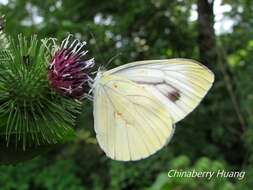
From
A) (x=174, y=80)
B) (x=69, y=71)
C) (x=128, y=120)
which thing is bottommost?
(x=128, y=120)

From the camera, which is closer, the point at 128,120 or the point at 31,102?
the point at 31,102

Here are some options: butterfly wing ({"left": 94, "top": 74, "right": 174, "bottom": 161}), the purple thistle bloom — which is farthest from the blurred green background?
the purple thistle bloom

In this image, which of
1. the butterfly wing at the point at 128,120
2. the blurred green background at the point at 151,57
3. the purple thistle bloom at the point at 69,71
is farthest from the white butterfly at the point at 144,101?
the blurred green background at the point at 151,57

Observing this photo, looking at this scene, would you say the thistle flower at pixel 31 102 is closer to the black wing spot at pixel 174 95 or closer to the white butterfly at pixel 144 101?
the white butterfly at pixel 144 101

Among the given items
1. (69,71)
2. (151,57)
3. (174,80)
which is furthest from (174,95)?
(151,57)

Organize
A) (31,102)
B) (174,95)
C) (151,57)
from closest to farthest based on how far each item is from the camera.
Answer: (31,102)
(174,95)
(151,57)

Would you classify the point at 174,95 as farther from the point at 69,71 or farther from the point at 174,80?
the point at 69,71
